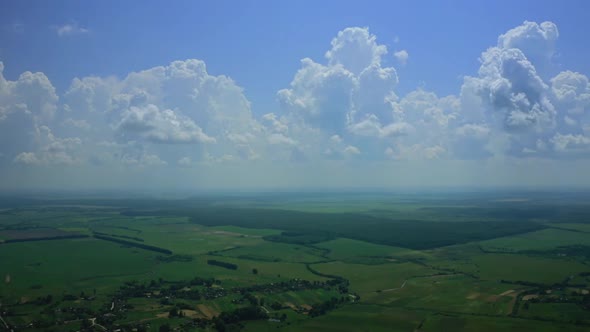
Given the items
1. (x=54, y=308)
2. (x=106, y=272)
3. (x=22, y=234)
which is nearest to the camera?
(x=54, y=308)

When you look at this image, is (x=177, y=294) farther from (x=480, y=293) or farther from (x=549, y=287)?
(x=549, y=287)

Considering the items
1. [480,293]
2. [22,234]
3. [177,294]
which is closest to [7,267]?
[177,294]

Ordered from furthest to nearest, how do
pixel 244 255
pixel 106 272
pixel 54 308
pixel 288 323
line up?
pixel 244 255 < pixel 106 272 < pixel 54 308 < pixel 288 323

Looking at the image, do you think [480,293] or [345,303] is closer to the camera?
[345,303]

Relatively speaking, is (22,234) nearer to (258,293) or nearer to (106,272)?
(106,272)

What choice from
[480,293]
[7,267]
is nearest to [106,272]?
[7,267]

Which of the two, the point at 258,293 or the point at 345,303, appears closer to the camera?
the point at 345,303
